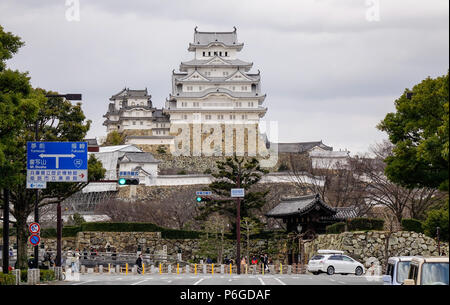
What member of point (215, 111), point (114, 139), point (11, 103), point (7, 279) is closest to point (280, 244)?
point (7, 279)

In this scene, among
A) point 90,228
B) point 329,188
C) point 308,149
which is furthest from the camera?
point 308,149

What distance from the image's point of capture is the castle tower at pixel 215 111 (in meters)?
85.9

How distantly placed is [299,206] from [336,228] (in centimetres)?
511

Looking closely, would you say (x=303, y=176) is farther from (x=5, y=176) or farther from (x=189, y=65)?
(x=5, y=176)

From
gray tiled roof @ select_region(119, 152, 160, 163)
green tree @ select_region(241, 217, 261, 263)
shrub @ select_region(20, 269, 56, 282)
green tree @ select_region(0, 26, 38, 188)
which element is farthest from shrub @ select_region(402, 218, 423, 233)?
gray tiled roof @ select_region(119, 152, 160, 163)

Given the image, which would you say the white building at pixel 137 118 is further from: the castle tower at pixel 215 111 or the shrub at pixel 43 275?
the shrub at pixel 43 275

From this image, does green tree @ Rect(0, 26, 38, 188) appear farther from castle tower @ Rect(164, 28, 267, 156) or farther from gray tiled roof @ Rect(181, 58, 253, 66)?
gray tiled roof @ Rect(181, 58, 253, 66)

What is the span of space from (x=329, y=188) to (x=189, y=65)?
129ft

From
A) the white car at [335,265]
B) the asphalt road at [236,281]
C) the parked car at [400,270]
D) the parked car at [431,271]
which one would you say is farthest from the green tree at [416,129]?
the white car at [335,265]

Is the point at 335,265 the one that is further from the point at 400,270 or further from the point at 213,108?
the point at 213,108

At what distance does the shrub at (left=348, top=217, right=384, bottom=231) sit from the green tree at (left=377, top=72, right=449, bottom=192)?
17.3 metres

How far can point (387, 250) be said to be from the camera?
3706 cm

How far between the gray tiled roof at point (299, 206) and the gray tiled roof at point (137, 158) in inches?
1100
